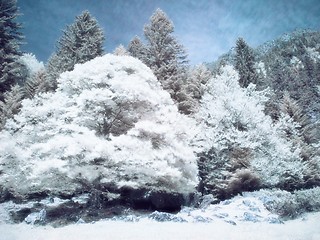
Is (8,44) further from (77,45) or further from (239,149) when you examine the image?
(239,149)

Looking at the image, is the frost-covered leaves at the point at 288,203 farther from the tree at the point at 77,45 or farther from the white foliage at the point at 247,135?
the tree at the point at 77,45

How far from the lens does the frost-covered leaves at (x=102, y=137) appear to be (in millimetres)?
13703

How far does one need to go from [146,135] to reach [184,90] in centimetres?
1121

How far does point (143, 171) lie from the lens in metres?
14.2

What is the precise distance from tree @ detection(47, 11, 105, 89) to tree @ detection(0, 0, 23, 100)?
9.59 feet

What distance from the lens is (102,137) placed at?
14.6 m

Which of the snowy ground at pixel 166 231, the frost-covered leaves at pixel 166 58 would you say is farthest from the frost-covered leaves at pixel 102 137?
the frost-covered leaves at pixel 166 58

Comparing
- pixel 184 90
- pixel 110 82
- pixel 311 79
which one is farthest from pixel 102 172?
pixel 311 79

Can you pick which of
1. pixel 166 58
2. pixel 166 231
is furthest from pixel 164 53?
pixel 166 231

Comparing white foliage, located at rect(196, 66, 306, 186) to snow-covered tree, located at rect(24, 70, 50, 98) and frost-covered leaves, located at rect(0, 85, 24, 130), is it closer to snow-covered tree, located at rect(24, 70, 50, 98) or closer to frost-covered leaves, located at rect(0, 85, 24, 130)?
snow-covered tree, located at rect(24, 70, 50, 98)

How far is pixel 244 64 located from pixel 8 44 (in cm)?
2254

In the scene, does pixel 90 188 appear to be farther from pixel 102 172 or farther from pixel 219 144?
pixel 219 144

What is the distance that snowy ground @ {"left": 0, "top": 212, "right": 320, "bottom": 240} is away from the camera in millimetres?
10227

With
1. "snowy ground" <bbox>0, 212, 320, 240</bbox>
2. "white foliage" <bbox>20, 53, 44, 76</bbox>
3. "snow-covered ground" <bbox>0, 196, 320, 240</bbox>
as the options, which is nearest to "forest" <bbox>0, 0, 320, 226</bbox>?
"snow-covered ground" <bbox>0, 196, 320, 240</bbox>
